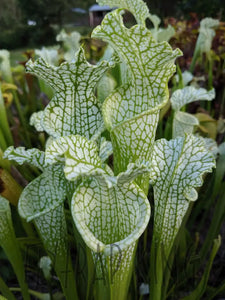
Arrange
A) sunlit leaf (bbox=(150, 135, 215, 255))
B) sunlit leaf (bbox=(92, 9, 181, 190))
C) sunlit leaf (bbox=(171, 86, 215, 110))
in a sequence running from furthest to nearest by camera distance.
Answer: sunlit leaf (bbox=(171, 86, 215, 110)), sunlit leaf (bbox=(150, 135, 215, 255)), sunlit leaf (bbox=(92, 9, 181, 190))

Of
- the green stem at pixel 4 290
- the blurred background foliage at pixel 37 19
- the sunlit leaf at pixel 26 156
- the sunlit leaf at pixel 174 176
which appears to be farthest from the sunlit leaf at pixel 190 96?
the blurred background foliage at pixel 37 19

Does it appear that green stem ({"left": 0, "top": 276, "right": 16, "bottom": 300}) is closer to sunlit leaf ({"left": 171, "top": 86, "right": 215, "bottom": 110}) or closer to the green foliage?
the green foliage

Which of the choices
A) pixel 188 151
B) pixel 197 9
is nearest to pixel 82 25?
pixel 197 9

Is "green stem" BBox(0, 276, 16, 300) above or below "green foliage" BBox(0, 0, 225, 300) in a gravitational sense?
below

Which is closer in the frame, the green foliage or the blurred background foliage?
the green foliage

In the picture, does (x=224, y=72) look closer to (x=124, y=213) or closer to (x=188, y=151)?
(x=188, y=151)

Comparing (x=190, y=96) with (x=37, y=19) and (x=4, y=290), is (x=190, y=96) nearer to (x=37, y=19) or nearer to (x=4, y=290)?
(x=4, y=290)

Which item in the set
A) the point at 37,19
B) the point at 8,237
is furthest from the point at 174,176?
the point at 37,19

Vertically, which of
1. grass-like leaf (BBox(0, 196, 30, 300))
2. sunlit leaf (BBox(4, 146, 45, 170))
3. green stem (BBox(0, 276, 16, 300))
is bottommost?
green stem (BBox(0, 276, 16, 300))

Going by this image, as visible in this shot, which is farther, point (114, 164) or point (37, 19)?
point (37, 19)

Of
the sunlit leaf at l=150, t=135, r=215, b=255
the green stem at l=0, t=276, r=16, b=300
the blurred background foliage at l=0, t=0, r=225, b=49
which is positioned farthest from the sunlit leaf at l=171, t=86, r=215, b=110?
the blurred background foliage at l=0, t=0, r=225, b=49

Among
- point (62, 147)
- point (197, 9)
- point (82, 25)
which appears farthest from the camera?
point (82, 25)
